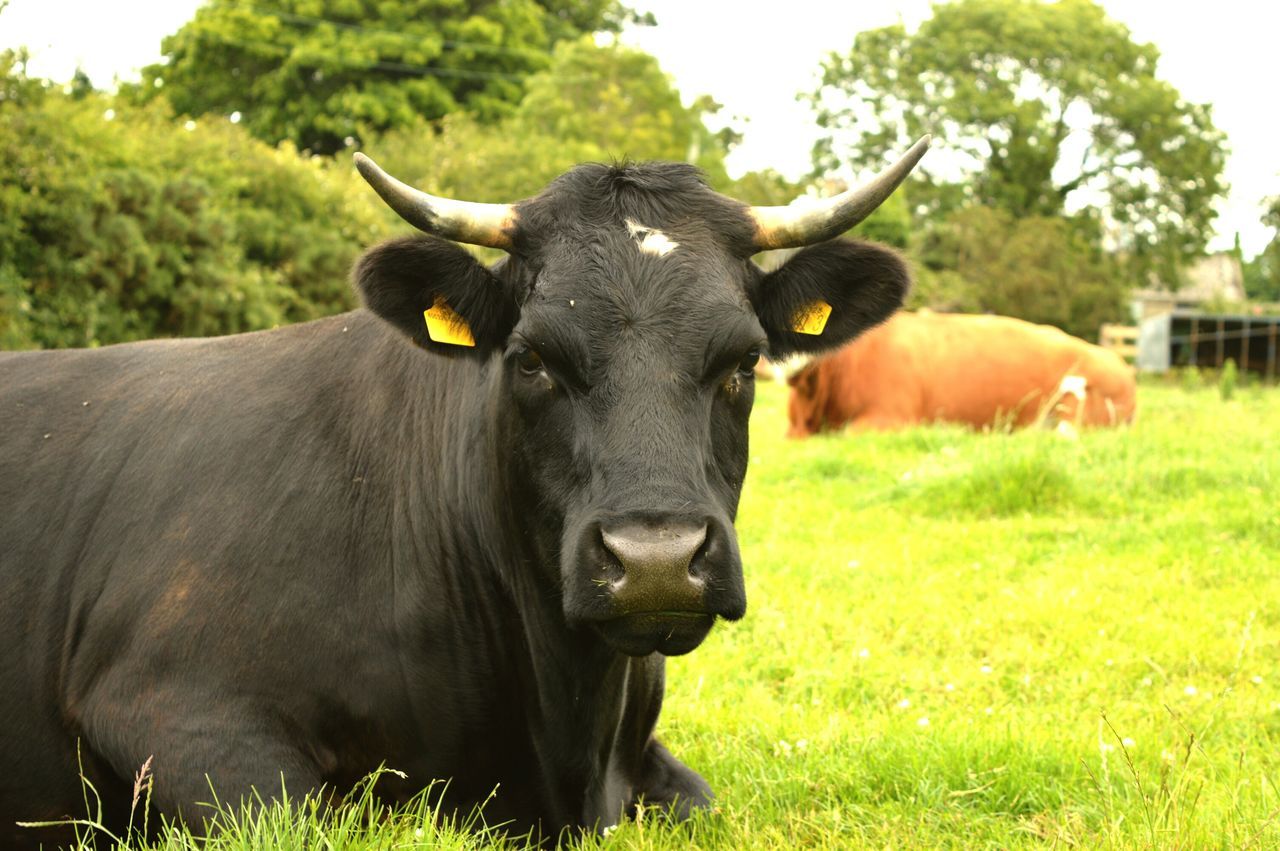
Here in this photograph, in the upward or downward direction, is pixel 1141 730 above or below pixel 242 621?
below

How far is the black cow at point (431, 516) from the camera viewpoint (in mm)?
3393

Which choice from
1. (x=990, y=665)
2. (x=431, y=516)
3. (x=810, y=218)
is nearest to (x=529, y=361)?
(x=431, y=516)

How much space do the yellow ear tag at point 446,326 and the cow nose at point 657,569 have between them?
1090mm

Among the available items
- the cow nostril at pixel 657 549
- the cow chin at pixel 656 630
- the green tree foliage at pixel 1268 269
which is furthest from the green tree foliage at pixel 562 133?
the green tree foliage at pixel 1268 269

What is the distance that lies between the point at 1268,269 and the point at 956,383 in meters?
70.1

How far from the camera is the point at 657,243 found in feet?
12.0

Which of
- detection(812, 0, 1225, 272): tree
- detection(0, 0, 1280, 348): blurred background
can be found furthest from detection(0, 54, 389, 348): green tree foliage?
detection(812, 0, 1225, 272): tree

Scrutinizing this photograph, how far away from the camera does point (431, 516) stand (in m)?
3.90

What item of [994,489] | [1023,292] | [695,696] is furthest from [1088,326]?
[695,696]

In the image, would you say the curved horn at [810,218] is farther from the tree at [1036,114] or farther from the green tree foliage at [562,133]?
the tree at [1036,114]

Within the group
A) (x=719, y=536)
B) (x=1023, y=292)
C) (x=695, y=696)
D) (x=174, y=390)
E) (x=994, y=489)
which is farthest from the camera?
(x=1023, y=292)

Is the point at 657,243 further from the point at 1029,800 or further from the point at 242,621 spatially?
the point at 1029,800

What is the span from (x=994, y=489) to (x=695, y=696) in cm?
394

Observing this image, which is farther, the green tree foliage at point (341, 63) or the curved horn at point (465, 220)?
the green tree foliage at point (341, 63)
